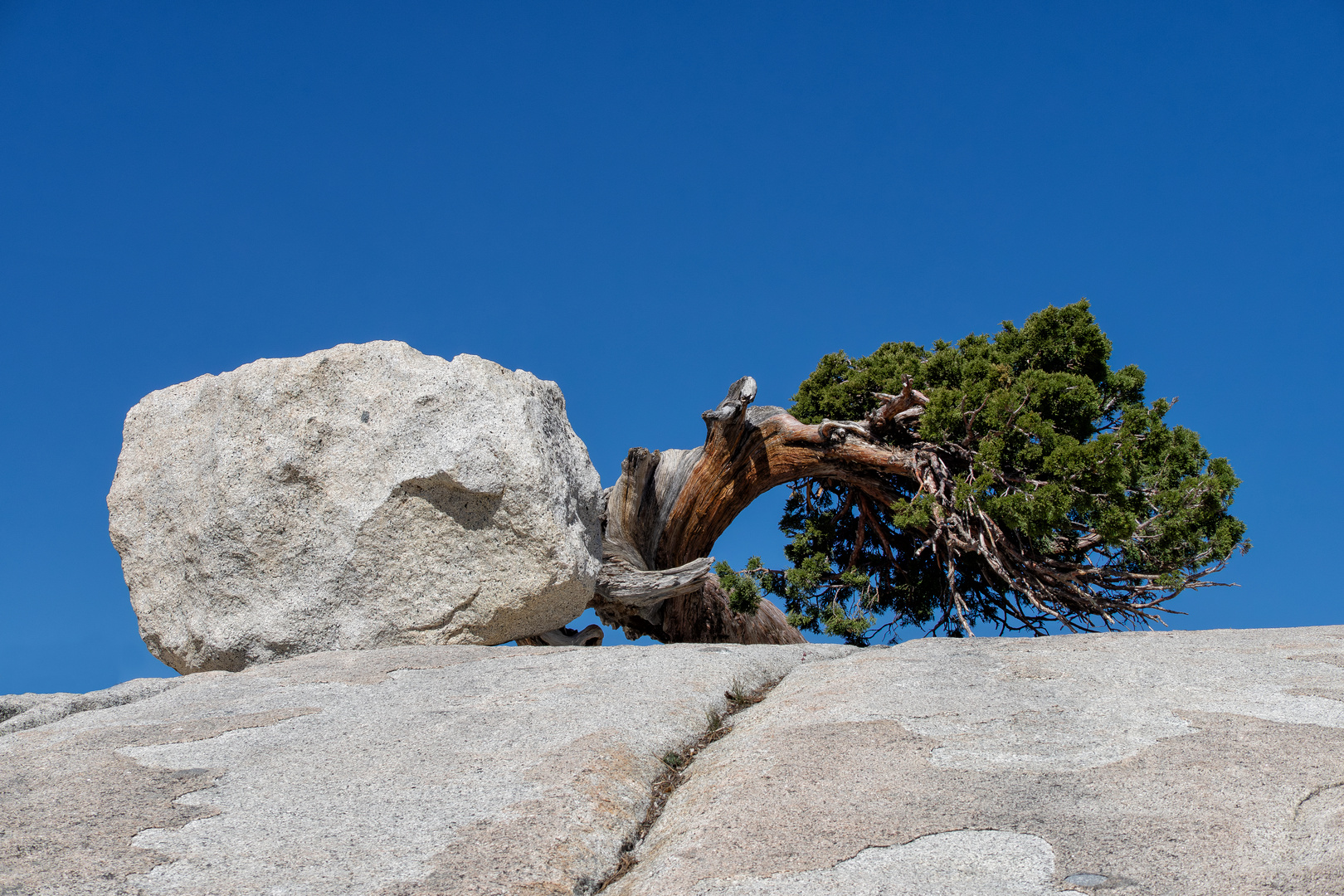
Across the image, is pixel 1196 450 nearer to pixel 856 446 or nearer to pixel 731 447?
pixel 856 446

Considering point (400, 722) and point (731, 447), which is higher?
point (731, 447)

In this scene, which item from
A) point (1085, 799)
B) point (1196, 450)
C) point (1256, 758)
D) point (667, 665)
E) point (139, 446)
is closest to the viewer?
point (1085, 799)

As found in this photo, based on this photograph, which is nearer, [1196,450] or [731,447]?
[1196,450]

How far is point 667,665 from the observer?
20.3 feet

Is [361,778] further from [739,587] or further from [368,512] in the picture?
[739,587]

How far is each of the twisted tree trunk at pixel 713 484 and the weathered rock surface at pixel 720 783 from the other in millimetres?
4953

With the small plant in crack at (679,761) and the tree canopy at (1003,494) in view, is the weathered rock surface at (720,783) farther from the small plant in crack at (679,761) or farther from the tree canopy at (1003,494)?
the tree canopy at (1003,494)

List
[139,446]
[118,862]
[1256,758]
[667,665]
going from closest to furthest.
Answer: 1. [118,862]
2. [1256,758]
3. [667,665]
4. [139,446]

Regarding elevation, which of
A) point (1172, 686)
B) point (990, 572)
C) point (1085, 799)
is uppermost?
point (990, 572)

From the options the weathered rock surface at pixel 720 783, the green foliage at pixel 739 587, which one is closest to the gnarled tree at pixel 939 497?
the green foliage at pixel 739 587

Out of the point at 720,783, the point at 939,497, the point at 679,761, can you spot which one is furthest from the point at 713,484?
the point at 720,783

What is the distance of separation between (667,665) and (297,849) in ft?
9.61

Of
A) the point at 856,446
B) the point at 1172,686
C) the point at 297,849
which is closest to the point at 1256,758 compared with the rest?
the point at 1172,686

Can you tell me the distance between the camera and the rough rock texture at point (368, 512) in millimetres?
8055
